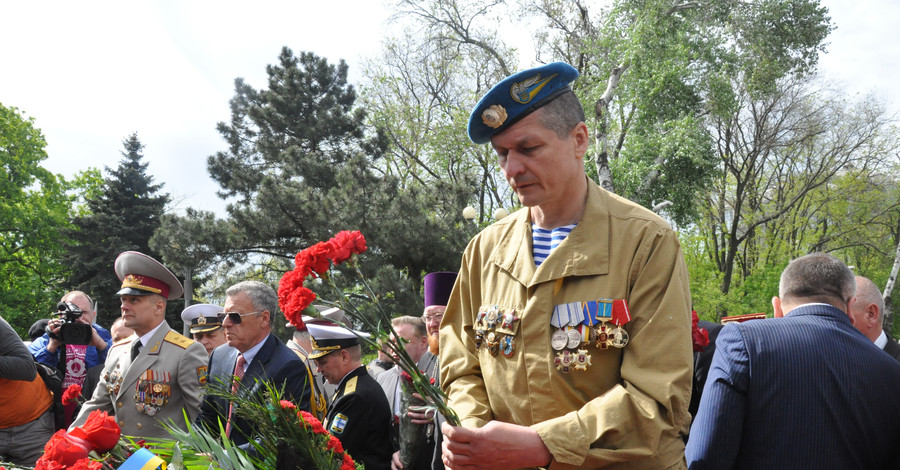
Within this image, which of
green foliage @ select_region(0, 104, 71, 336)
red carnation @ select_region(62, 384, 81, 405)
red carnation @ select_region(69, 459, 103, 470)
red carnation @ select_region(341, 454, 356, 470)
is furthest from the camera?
green foliage @ select_region(0, 104, 71, 336)

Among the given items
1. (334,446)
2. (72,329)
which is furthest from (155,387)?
(334,446)

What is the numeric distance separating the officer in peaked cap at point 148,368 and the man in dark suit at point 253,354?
245 millimetres

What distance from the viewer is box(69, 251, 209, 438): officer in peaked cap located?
5.24m

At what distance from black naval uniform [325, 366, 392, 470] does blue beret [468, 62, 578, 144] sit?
3.06m

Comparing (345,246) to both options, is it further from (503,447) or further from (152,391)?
(152,391)

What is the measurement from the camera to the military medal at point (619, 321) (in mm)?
1932

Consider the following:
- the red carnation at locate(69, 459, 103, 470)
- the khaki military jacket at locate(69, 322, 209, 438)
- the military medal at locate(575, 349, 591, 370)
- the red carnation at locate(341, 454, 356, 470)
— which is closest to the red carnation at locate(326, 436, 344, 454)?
the red carnation at locate(341, 454, 356, 470)

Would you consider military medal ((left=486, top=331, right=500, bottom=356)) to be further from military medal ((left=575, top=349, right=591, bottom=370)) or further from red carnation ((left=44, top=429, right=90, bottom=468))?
red carnation ((left=44, top=429, right=90, bottom=468))

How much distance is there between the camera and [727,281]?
102 ft

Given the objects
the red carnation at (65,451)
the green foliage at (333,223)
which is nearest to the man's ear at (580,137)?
the red carnation at (65,451)

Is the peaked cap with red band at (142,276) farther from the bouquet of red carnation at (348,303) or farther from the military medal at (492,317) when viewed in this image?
the military medal at (492,317)

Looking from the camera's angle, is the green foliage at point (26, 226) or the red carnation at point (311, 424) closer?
the red carnation at point (311, 424)

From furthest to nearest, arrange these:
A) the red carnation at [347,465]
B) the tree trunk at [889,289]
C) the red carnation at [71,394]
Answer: the tree trunk at [889,289] < the red carnation at [71,394] < the red carnation at [347,465]

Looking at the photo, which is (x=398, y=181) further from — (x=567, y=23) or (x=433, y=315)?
(x=433, y=315)
